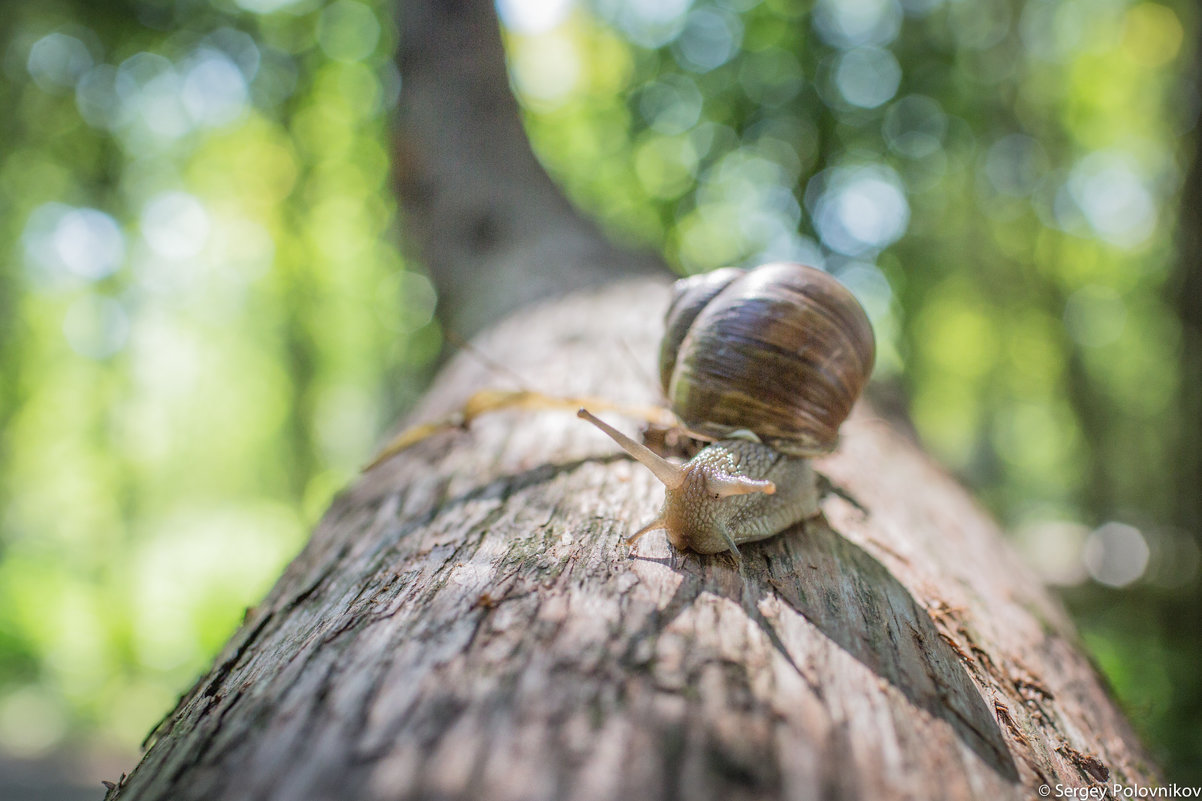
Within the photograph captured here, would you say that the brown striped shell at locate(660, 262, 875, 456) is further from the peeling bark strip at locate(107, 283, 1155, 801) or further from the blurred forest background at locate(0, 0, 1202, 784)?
the blurred forest background at locate(0, 0, 1202, 784)

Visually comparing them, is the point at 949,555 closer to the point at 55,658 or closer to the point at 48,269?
the point at 55,658

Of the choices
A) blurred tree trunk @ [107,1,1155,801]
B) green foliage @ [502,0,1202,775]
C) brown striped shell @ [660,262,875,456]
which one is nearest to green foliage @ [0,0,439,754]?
green foliage @ [502,0,1202,775]

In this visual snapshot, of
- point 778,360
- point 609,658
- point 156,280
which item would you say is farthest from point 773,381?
point 156,280

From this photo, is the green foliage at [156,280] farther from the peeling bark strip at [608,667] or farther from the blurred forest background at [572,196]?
the peeling bark strip at [608,667]

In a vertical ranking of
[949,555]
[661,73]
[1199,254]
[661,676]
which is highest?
[661,73]

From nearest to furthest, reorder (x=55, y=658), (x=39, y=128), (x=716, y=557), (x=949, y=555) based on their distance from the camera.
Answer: (x=716, y=557) < (x=949, y=555) < (x=55, y=658) < (x=39, y=128)

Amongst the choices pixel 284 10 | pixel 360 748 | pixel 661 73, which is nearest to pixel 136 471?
pixel 284 10

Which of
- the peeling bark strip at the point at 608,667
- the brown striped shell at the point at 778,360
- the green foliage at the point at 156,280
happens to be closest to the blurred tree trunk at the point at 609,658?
the peeling bark strip at the point at 608,667
